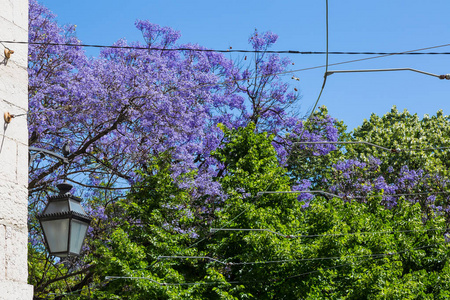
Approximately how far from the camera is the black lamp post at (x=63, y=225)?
557cm

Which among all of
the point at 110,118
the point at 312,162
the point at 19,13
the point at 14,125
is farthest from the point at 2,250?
the point at 312,162

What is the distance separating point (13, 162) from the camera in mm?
4969

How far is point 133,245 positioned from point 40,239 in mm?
2224

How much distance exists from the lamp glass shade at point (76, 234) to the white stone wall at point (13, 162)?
0.64 m

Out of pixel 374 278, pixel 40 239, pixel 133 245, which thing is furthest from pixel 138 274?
pixel 374 278

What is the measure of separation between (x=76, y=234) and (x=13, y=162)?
102 cm

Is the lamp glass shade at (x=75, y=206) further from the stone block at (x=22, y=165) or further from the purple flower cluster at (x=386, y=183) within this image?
the purple flower cluster at (x=386, y=183)

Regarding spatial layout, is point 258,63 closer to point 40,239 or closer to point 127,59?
point 127,59

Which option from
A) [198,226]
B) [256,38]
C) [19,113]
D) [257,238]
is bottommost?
[19,113]

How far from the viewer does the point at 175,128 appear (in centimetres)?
1562

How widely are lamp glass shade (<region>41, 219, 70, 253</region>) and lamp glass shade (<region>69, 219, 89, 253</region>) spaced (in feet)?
0.15

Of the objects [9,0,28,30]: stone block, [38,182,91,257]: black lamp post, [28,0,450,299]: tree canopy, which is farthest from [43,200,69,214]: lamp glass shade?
[28,0,450,299]: tree canopy

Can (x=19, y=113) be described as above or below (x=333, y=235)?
below

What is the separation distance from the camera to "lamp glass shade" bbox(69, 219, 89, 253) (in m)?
5.58
